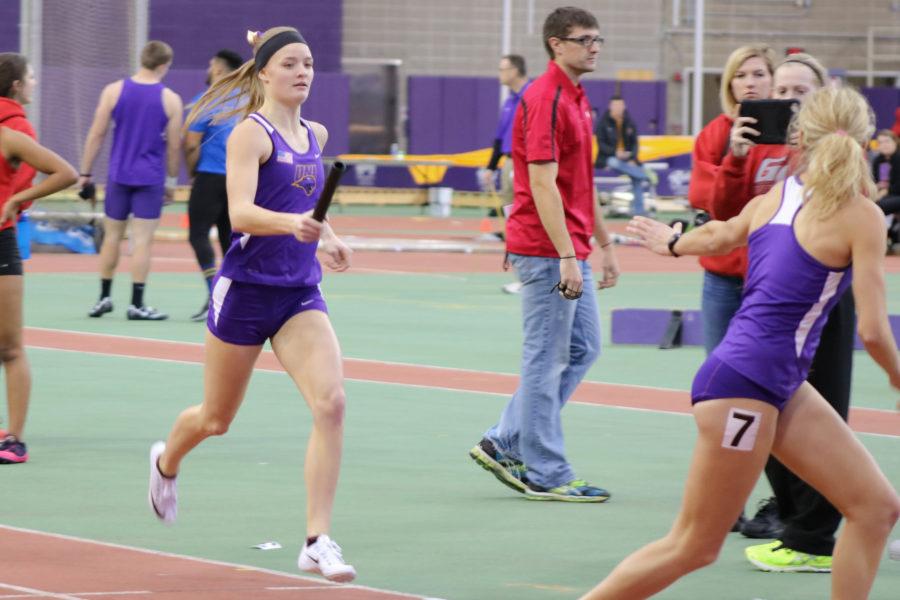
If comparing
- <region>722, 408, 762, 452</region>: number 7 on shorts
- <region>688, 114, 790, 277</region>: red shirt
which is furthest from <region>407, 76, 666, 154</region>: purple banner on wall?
<region>722, 408, 762, 452</region>: number 7 on shorts

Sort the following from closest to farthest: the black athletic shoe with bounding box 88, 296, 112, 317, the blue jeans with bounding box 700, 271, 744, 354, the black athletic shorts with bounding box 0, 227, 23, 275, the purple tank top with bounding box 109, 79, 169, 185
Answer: the blue jeans with bounding box 700, 271, 744, 354 < the black athletic shorts with bounding box 0, 227, 23, 275 < the purple tank top with bounding box 109, 79, 169, 185 < the black athletic shoe with bounding box 88, 296, 112, 317

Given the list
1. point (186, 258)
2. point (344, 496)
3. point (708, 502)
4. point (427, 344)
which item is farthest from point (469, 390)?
point (186, 258)

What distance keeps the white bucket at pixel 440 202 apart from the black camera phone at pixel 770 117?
25.7 metres

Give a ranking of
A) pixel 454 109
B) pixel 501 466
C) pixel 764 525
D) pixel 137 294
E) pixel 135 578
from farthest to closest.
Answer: pixel 454 109
pixel 137 294
pixel 501 466
pixel 764 525
pixel 135 578

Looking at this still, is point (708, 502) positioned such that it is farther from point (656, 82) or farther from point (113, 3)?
point (656, 82)

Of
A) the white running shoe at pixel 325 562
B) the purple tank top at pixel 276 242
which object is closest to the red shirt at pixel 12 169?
the purple tank top at pixel 276 242

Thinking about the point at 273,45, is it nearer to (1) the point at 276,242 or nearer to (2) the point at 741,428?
(1) the point at 276,242

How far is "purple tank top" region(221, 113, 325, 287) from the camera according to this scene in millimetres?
6734

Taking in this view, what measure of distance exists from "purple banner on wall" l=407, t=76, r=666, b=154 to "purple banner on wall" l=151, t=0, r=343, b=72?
192 cm

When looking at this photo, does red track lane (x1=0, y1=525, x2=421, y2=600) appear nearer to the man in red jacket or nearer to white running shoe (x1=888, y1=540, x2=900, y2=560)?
white running shoe (x1=888, y1=540, x2=900, y2=560)

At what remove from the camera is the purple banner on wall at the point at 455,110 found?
37.5 m

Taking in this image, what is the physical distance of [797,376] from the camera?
17.9 feet

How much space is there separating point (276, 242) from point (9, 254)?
2.40 m

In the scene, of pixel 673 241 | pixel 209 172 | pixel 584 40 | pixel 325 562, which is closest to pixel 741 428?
pixel 673 241
